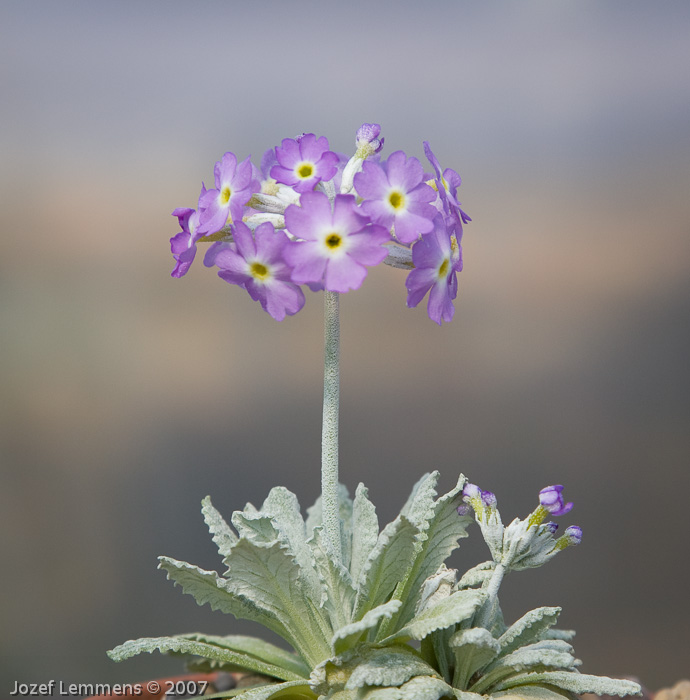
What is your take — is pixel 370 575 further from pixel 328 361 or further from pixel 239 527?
pixel 328 361

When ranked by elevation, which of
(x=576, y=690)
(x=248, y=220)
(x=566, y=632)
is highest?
(x=248, y=220)

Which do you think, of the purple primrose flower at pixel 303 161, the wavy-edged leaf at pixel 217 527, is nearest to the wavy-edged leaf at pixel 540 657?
the wavy-edged leaf at pixel 217 527

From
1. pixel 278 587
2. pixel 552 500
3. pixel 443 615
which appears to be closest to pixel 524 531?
pixel 552 500

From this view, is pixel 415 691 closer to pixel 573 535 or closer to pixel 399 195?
pixel 573 535

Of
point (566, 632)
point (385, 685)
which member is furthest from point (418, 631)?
point (566, 632)

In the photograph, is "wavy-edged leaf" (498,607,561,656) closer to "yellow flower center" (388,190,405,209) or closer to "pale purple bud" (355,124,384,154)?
"yellow flower center" (388,190,405,209)

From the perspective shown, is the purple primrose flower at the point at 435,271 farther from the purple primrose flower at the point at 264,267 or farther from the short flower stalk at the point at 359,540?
the purple primrose flower at the point at 264,267

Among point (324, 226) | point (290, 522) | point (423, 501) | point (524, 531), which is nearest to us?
point (324, 226)
